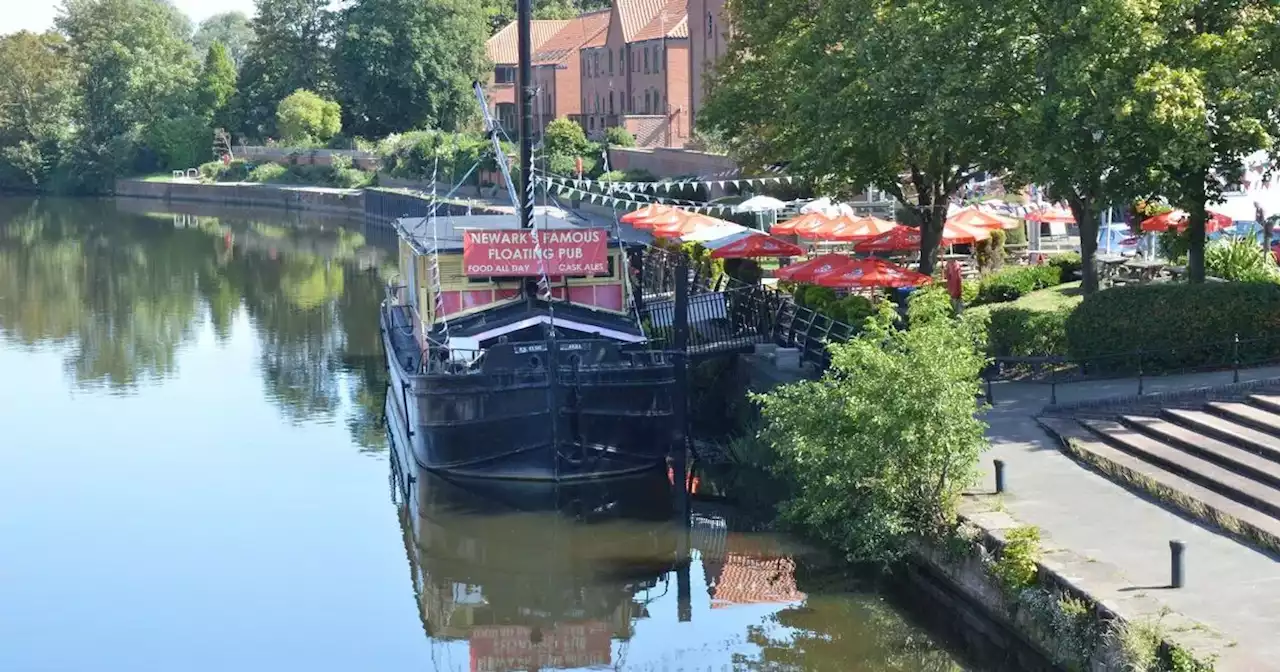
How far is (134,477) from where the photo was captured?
27.5 metres

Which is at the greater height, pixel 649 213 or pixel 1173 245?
Result: pixel 649 213

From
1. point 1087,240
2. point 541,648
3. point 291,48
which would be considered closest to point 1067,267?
point 1087,240

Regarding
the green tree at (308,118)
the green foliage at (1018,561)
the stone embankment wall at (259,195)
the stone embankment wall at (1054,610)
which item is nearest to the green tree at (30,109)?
the stone embankment wall at (259,195)

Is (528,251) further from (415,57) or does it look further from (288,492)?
(415,57)

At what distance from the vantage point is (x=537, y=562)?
2197 cm

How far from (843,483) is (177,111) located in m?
104

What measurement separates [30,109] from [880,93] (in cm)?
10512

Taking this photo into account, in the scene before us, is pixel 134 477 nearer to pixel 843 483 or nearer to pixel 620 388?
pixel 620 388

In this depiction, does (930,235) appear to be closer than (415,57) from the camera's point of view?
Yes

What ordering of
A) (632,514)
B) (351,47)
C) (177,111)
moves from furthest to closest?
(177,111) → (351,47) → (632,514)

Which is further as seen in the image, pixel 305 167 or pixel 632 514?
pixel 305 167

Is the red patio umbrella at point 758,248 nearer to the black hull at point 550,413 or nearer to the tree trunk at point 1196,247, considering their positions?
the black hull at point 550,413

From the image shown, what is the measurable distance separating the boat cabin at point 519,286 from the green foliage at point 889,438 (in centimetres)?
626

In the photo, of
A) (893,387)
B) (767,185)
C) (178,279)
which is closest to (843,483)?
(893,387)
